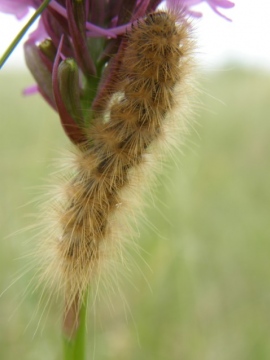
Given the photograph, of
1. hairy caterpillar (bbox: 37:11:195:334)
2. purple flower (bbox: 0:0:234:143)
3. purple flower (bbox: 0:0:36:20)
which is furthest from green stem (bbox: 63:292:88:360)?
purple flower (bbox: 0:0:36:20)

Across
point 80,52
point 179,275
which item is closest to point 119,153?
point 80,52

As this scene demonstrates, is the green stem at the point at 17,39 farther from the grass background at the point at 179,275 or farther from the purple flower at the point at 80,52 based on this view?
the grass background at the point at 179,275

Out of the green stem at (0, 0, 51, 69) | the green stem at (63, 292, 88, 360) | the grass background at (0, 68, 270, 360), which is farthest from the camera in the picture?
the grass background at (0, 68, 270, 360)

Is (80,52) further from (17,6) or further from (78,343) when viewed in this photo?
(78,343)

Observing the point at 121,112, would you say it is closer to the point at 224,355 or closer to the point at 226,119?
the point at 224,355

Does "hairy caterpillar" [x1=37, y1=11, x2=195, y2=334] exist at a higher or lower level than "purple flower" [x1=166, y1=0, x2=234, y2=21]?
lower

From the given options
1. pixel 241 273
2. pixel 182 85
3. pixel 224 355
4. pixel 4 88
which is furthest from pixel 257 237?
pixel 4 88

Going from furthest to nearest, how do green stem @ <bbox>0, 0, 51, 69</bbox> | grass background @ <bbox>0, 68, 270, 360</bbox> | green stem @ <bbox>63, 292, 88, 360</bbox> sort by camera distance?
grass background @ <bbox>0, 68, 270, 360</bbox> < green stem @ <bbox>63, 292, 88, 360</bbox> < green stem @ <bbox>0, 0, 51, 69</bbox>

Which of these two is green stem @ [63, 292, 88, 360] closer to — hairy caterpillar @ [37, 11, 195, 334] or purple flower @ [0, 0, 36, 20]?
hairy caterpillar @ [37, 11, 195, 334]
